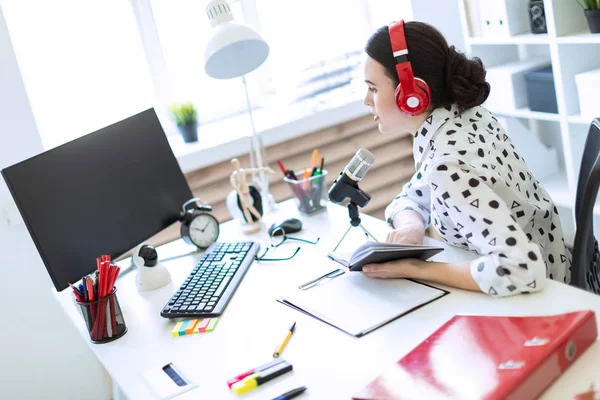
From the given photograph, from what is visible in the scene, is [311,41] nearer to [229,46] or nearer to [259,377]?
[229,46]

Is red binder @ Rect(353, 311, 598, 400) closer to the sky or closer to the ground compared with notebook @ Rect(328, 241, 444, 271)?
closer to the ground

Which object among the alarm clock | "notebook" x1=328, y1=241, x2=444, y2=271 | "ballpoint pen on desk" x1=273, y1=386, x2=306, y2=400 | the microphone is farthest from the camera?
the alarm clock

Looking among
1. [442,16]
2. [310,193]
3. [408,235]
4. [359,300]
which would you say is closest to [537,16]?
[442,16]

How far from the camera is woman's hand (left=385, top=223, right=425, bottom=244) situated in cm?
168

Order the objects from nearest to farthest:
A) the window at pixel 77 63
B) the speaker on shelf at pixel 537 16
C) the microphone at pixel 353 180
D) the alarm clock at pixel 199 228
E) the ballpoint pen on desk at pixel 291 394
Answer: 1. the ballpoint pen on desk at pixel 291 394
2. the microphone at pixel 353 180
3. the alarm clock at pixel 199 228
4. the speaker on shelf at pixel 537 16
5. the window at pixel 77 63

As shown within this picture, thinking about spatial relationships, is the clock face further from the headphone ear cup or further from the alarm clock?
the headphone ear cup

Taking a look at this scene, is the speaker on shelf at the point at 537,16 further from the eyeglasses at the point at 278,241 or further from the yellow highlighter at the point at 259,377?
the yellow highlighter at the point at 259,377

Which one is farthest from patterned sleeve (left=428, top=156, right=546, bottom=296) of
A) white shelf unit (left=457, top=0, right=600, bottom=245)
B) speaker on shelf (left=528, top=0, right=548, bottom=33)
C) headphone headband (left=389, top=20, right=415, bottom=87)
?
speaker on shelf (left=528, top=0, right=548, bottom=33)

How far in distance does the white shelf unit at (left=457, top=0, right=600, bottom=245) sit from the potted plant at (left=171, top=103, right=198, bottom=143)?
1.17 metres

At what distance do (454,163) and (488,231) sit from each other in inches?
6.8

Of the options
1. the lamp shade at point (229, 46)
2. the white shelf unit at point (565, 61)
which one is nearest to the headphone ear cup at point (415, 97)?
the lamp shade at point (229, 46)

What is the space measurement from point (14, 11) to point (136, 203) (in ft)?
3.84

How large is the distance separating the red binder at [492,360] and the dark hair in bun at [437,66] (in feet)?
2.10

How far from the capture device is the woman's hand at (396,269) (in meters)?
1.50
